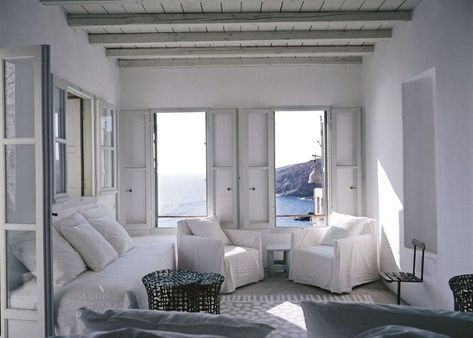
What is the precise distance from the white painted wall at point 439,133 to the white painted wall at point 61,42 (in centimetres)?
336

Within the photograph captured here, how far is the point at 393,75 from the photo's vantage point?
180 inches

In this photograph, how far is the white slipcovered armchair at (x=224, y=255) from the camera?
15.4 feet

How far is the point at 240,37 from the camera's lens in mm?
4645

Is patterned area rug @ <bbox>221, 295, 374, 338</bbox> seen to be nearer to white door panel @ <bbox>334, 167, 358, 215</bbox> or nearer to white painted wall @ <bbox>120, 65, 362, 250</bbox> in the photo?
white door panel @ <bbox>334, 167, 358, 215</bbox>

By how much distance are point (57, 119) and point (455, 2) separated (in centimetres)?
348

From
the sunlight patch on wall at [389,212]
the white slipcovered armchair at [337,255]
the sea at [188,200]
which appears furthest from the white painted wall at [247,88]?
the sea at [188,200]

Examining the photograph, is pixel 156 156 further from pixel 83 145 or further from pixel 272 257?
pixel 272 257

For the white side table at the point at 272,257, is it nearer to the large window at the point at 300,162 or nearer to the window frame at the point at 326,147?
the window frame at the point at 326,147

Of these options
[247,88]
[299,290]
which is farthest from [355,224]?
[247,88]

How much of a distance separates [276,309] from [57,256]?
2155mm

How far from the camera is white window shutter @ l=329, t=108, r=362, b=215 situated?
569 centimetres

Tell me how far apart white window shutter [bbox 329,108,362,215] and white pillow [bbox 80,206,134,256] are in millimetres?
2900

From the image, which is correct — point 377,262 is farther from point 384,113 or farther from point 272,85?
point 272,85

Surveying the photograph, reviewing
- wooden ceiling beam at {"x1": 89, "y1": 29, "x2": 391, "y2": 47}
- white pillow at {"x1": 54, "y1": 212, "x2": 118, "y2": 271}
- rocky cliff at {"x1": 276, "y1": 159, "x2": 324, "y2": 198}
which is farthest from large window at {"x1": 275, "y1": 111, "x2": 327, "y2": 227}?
white pillow at {"x1": 54, "y1": 212, "x2": 118, "y2": 271}
